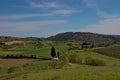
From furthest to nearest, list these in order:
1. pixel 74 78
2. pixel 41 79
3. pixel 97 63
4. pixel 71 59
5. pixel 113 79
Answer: pixel 71 59
pixel 97 63
pixel 41 79
pixel 74 78
pixel 113 79

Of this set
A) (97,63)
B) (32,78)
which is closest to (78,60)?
(97,63)

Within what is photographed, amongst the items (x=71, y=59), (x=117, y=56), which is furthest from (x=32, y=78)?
(x=117, y=56)

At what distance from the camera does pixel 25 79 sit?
108ft

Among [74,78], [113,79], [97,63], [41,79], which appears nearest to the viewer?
[113,79]

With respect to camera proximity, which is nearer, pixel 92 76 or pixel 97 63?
pixel 92 76

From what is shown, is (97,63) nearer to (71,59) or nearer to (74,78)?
(71,59)

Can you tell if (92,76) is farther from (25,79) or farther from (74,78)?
(25,79)

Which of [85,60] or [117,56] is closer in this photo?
[85,60]

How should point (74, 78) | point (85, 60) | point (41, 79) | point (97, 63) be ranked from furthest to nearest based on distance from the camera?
point (85, 60)
point (97, 63)
point (41, 79)
point (74, 78)

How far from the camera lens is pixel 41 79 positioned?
31.5 m

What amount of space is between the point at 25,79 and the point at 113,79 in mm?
11441

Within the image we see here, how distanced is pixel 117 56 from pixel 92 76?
87079 mm

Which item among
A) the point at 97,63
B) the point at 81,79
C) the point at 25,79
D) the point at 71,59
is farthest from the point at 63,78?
the point at 71,59

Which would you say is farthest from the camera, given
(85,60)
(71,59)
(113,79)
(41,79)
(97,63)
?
(71,59)
